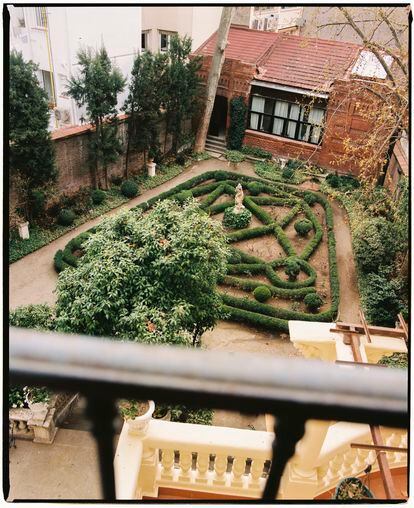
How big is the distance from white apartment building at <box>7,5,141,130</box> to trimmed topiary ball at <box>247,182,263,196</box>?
526 cm

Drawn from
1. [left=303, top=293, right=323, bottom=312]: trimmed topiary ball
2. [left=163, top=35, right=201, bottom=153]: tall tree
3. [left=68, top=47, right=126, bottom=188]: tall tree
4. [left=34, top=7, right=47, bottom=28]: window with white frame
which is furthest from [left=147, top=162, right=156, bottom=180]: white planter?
[left=303, top=293, right=323, bottom=312]: trimmed topiary ball

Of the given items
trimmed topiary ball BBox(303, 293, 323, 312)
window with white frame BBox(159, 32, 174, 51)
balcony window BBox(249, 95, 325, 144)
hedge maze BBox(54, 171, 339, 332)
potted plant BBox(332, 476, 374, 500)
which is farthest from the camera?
window with white frame BBox(159, 32, 174, 51)

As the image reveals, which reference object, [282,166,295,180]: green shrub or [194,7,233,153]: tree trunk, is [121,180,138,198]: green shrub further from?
[282,166,295,180]: green shrub

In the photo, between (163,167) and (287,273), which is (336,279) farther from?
(163,167)

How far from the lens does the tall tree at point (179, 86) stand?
15209mm

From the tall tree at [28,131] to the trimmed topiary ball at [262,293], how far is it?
5763 mm

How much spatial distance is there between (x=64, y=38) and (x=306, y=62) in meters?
8.20

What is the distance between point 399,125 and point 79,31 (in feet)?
29.2

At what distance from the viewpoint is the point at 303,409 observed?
812 mm

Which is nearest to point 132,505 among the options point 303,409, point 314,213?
A: point 303,409

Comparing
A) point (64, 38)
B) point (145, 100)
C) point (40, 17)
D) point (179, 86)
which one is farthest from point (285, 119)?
point (40, 17)

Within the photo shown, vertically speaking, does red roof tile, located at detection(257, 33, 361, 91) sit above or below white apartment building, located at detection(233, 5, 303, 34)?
below

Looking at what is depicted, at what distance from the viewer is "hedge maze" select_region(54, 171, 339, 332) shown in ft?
33.8

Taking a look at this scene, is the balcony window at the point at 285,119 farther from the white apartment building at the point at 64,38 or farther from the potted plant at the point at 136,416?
the potted plant at the point at 136,416
